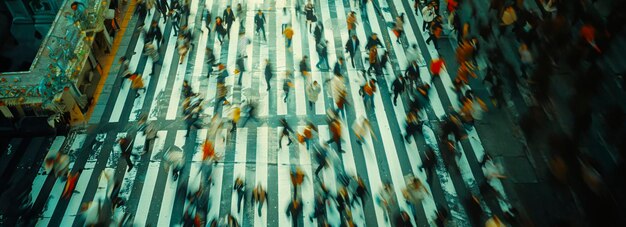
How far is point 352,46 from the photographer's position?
12.9 metres

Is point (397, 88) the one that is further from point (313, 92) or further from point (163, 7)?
point (163, 7)

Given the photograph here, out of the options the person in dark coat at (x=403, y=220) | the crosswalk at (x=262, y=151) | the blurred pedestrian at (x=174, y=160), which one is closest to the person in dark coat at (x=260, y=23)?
the crosswalk at (x=262, y=151)

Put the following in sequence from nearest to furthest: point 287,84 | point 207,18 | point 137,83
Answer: point 287,84 < point 137,83 < point 207,18

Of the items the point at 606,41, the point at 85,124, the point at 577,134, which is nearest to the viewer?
the point at 577,134

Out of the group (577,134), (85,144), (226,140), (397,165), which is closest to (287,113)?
(226,140)

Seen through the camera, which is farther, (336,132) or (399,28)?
(399,28)

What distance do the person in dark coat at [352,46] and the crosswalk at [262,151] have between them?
0.34m

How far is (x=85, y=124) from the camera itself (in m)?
11.3

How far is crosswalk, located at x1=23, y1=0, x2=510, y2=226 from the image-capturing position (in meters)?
9.19

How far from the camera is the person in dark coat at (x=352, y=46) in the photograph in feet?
41.9

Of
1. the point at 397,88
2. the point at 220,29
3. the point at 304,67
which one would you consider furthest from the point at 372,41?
the point at 220,29

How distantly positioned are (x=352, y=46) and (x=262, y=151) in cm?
485

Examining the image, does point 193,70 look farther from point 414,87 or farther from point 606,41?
point 606,41

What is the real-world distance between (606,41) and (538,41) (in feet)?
5.35
